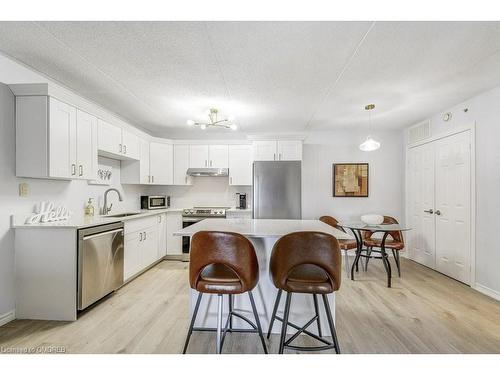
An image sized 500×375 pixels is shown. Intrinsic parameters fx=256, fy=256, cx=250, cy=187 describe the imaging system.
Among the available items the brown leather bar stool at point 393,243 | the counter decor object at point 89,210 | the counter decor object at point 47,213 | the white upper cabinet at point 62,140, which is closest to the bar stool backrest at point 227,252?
the white upper cabinet at point 62,140

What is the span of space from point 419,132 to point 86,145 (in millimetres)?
5038

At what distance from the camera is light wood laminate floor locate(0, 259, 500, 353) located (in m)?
2.03

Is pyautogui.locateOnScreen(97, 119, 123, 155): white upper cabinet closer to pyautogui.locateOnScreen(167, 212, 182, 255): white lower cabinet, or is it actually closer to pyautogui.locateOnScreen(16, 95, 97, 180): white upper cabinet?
pyautogui.locateOnScreen(16, 95, 97, 180): white upper cabinet

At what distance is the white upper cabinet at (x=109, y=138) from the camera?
10.7ft

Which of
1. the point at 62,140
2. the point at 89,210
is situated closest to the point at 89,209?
the point at 89,210

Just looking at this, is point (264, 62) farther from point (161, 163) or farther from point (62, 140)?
point (161, 163)

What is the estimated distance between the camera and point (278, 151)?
465cm

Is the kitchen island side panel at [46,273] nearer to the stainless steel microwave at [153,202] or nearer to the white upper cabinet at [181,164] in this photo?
the stainless steel microwave at [153,202]

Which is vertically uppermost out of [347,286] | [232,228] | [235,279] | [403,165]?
[403,165]

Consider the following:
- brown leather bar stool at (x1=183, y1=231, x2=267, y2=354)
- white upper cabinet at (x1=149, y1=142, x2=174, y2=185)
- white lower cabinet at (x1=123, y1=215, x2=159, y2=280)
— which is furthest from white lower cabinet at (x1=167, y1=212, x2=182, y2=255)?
brown leather bar stool at (x1=183, y1=231, x2=267, y2=354)

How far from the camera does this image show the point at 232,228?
221 cm
